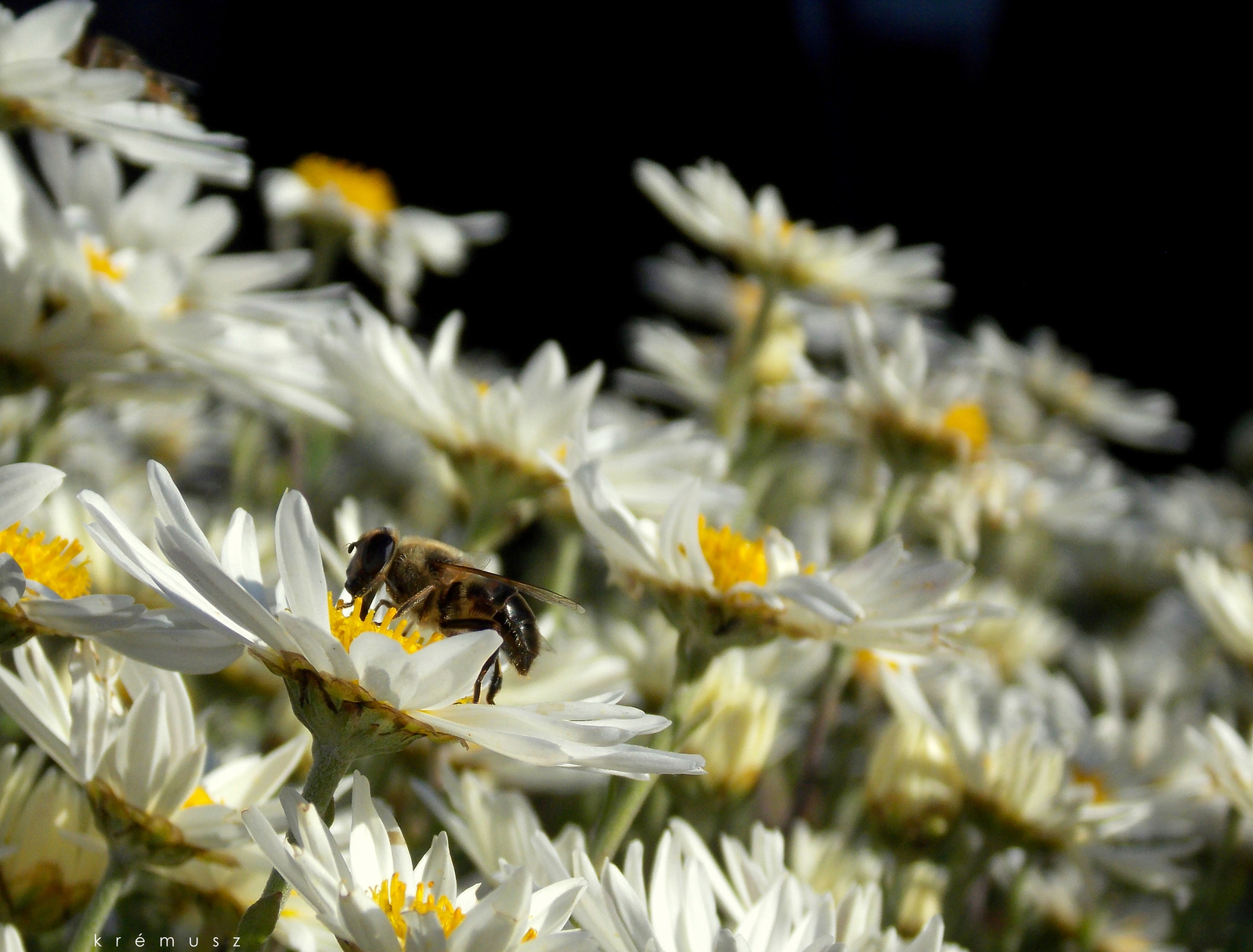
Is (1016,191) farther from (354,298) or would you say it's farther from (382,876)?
(382,876)

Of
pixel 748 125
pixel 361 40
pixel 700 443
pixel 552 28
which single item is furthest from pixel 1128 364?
pixel 700 443

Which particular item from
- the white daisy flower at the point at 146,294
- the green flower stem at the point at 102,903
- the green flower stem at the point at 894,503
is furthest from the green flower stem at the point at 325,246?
the green flower stem at the point at 102,903

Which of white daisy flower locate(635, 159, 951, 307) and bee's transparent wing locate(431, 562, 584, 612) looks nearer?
bee's transparent wing locate(431, 562, 584, 612)

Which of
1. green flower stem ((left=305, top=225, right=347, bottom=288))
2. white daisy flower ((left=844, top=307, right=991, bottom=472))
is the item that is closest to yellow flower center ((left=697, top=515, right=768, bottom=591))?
white daisy flower ((left=844, top=307, right=991, bottom=472))

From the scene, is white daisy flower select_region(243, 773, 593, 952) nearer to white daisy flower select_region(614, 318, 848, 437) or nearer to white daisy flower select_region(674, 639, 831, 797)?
white daisy flower select_region(674, 639, 831, 797)

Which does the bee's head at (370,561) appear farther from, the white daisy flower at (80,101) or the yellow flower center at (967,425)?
the yellow flower center at (967,425)

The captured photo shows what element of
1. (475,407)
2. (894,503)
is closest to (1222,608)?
(894,503)

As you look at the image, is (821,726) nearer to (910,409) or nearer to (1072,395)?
(910,409)
